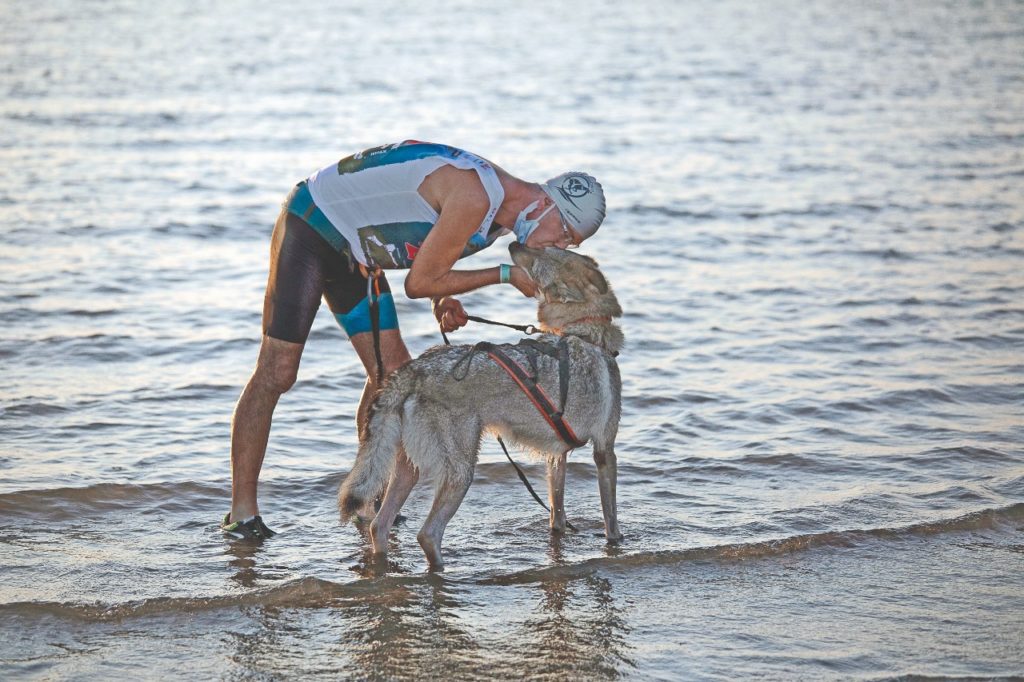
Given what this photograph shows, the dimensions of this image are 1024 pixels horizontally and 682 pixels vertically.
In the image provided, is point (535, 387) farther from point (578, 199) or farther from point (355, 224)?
point (355, 224)

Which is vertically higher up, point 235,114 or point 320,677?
point 235,114

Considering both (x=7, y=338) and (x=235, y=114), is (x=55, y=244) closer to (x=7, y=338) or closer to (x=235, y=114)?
A: (x=7, y=338)

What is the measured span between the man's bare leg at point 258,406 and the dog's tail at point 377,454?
1.88ft

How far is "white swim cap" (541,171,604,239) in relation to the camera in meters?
5.98

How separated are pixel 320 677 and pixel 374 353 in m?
2.08

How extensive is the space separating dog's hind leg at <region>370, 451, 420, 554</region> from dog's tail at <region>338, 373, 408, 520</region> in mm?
235

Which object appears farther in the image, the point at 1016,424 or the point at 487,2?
the point at 487,2

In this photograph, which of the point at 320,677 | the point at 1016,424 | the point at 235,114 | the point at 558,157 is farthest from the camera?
the point at 235,114

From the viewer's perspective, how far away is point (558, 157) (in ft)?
59.2

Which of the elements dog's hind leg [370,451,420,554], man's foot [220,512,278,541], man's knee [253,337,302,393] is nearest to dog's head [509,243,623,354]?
dog's hind leg [370,451,420,554]

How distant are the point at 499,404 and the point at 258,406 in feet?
4.29

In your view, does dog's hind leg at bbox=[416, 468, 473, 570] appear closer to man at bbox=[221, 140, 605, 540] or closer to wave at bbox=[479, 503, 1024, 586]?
wave at bbox=[479, 503, 1024, 586]

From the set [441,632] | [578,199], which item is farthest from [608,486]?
[578,199]

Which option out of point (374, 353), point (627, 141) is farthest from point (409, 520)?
point (627, 141)
